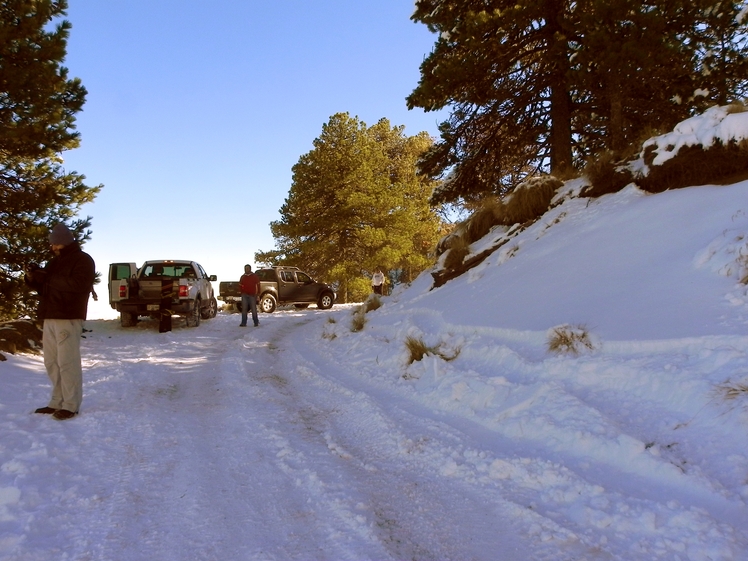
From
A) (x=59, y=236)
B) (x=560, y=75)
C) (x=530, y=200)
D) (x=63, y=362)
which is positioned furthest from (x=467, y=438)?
(x=560, y=75)

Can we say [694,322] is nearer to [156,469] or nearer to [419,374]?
[419,374]

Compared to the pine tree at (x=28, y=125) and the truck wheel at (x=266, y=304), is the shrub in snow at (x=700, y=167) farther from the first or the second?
the truck wheel at (x=266, y=304)

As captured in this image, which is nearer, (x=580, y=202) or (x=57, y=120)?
(x=580, y=202)

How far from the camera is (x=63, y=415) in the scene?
507 centimetres

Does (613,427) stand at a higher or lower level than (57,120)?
lower

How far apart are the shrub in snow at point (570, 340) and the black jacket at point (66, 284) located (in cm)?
503

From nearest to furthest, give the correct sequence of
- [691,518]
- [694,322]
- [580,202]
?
[691,518] → [694,322] → [580,202]

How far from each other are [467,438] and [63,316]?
4.26 m

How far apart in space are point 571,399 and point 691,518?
1.64 meters

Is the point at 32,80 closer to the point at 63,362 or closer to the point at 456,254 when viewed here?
the point at 63,362

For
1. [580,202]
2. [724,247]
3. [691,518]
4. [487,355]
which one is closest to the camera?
[691,518]

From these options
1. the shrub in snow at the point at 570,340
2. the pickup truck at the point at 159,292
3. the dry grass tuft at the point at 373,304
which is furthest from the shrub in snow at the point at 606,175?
the pickup truck at the point at 159,292

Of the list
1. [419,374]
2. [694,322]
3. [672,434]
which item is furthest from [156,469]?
[694,322]

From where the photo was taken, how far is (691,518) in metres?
2.85
